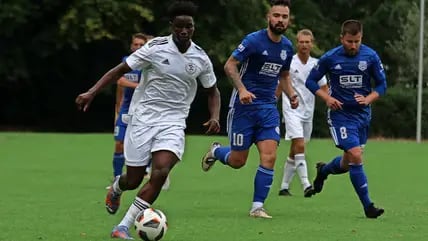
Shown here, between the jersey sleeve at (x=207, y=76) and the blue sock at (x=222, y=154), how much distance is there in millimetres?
2685

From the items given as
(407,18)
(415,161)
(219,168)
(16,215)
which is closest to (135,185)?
(16,215)

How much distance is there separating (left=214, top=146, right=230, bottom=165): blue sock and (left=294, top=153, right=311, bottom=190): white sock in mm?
1920

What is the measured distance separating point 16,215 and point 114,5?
98.8 feet

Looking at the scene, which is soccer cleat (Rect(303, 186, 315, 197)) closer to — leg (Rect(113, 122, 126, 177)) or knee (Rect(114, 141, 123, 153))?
leg (Rect(113, 122, 126, 177))

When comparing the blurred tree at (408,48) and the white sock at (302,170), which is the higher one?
the white sock at (302,170)

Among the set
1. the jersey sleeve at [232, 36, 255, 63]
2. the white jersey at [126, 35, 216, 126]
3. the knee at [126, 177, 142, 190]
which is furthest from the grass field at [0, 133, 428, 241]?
the jersey sleeve at [232, 36, 255, 63]

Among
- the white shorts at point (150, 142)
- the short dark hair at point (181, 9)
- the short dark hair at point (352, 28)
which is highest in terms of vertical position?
the short dark hair at point (181, 9)

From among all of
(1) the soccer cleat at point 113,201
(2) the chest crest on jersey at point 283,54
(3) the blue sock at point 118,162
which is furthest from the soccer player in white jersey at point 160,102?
(3) the blue sock at point 118,162

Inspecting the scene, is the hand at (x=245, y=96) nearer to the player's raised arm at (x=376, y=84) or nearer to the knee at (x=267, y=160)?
the knee at (x=267, y=160)

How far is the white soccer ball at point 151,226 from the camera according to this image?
352 inches

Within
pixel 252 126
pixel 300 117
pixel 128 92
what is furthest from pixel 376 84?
pixel 128 92

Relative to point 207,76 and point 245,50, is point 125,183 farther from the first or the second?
point 245,50

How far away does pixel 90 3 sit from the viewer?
4150cm

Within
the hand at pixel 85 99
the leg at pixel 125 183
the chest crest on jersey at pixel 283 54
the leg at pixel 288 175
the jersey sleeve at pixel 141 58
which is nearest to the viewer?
the hand at pixel 85 99
